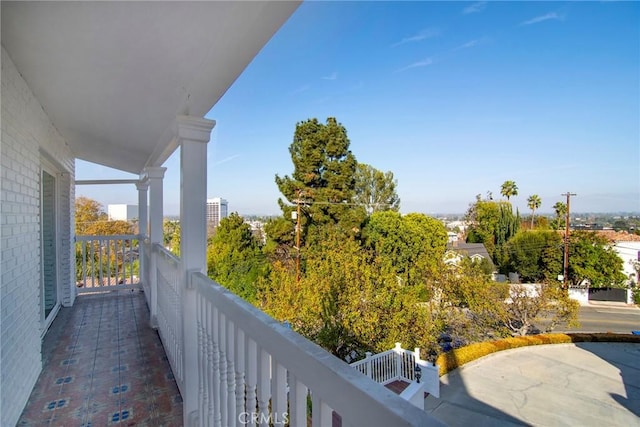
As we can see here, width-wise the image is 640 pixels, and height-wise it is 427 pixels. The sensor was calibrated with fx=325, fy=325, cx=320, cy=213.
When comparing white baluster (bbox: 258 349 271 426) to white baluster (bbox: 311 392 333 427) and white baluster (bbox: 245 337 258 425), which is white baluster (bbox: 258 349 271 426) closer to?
white baluster (bbox: 245 337 258 425)

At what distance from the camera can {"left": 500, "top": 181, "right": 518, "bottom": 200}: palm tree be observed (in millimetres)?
28016

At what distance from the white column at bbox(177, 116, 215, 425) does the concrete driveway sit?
298 inches

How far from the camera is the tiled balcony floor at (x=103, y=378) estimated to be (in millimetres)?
2105

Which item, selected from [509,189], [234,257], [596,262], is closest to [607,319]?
[596,262]

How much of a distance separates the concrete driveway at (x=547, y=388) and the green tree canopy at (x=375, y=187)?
1283 centimetres

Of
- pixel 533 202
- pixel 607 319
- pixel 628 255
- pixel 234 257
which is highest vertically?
pixel 533 202

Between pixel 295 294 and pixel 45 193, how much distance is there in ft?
25.3

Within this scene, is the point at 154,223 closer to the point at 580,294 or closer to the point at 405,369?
the point at 405,369

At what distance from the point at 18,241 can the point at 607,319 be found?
2312cm

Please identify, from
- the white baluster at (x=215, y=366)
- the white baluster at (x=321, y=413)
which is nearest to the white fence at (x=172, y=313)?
the white baluster at (x=215, y=366)

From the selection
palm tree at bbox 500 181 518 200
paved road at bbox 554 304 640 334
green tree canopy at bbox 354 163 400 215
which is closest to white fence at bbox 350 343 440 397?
paved road at bbox 554 304 640 334

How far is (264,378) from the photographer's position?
3.03 ft

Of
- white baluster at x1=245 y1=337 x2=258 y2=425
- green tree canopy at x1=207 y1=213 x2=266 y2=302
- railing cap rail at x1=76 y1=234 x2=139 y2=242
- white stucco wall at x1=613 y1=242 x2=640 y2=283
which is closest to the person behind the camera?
white baluster at x1=245 y1=337 x2=258 y2=425

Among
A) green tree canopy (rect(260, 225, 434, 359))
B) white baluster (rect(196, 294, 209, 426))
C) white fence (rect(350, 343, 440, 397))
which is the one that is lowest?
white fence (rect(350, 343, 440, 397))
